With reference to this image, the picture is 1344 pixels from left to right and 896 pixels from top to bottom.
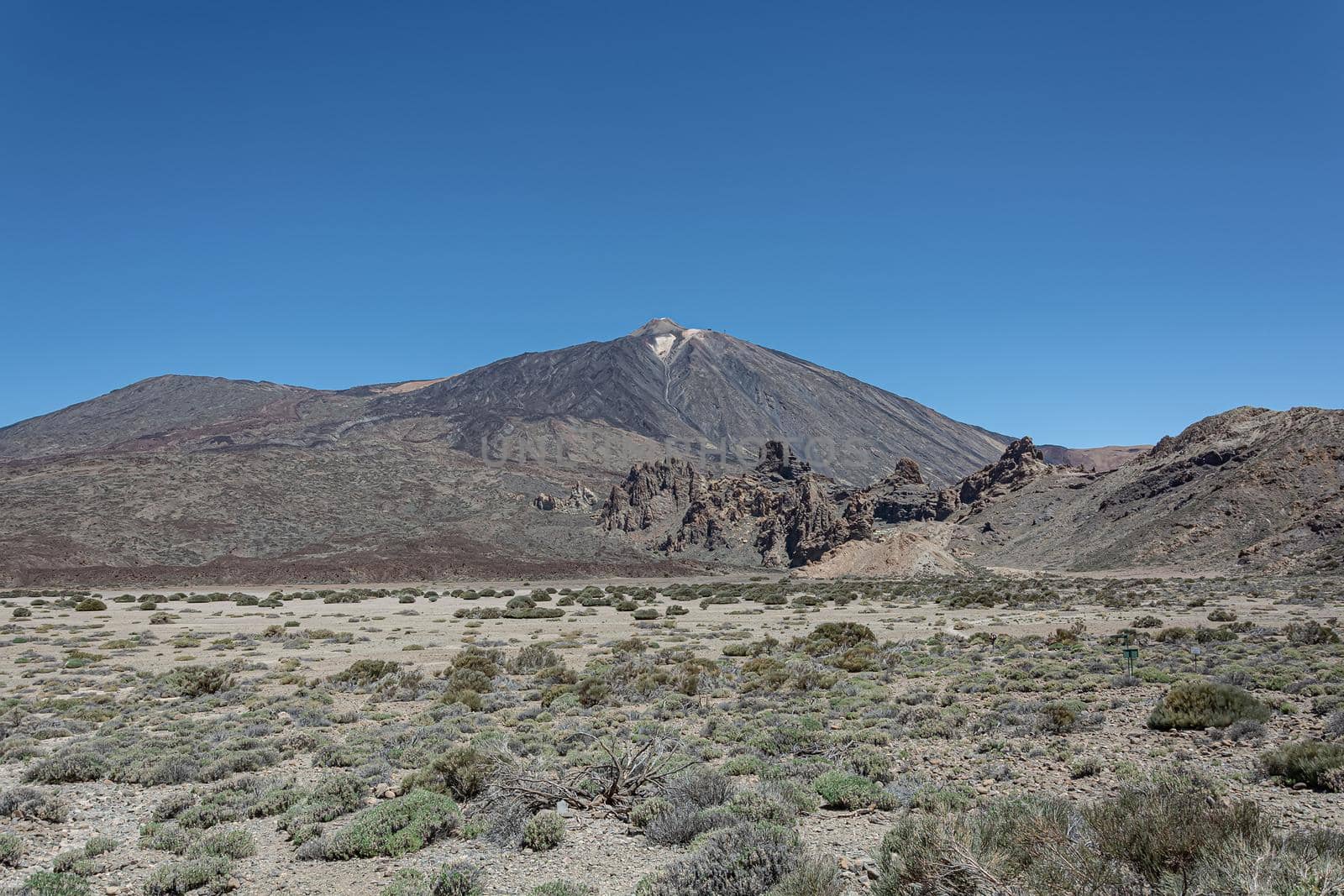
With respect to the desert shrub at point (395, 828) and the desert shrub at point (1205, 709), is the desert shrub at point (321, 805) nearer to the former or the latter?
the desert shrub at point (395, 828)

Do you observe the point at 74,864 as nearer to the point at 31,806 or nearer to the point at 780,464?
the point at 31,806

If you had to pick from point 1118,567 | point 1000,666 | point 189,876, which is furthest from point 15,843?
point 1118,567

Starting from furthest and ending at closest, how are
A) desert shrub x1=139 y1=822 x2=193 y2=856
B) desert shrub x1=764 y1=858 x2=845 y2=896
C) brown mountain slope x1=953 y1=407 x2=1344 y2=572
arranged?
brown mountain slope x1=953 y1=407 x2=1344 y2=572 < desert shrub x1=139 y1=822 x2=193 y2=856 < desert shrub x1=764 y1=858 x2=845 y2=896

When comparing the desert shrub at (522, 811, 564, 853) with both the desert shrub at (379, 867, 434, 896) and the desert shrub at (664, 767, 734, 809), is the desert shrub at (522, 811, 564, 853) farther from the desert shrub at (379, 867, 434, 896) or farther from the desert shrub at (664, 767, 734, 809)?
the desert shrub at (664, 767, 734, 809)

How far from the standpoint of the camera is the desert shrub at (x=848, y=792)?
24.5 ft

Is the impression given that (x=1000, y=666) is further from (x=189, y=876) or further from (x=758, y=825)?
(x=189, y=876)

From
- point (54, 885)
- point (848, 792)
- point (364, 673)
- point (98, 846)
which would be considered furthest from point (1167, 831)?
point (364, 673)

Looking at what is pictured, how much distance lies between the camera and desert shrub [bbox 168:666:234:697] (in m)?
15.0

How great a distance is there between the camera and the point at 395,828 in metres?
7.13

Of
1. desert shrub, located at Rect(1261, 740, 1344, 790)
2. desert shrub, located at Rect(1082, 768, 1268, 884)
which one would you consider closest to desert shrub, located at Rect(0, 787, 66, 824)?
desert shrub, located at Rect(1082, 768, 1268, 884)

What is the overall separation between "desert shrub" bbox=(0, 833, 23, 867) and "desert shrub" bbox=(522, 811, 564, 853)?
458 cm

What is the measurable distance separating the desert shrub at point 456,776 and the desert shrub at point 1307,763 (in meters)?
8.29

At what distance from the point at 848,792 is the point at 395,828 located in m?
4.53

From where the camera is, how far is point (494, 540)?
7925 cm
